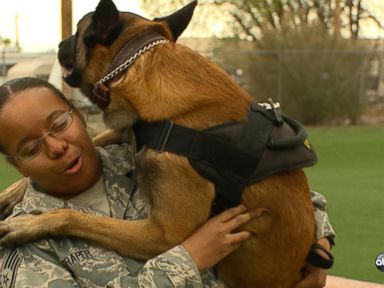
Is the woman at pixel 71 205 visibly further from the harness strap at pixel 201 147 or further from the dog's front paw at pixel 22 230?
the harness strap at pixel 201 147

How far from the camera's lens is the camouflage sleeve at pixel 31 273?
7.92 feet

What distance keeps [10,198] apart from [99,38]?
0.76 m

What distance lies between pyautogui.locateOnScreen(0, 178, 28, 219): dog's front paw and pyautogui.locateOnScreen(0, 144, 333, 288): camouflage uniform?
25 cm

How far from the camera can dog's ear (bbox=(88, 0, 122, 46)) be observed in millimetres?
2891

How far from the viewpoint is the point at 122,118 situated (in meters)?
2.87

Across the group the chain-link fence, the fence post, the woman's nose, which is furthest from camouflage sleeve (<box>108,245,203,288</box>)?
the fence post

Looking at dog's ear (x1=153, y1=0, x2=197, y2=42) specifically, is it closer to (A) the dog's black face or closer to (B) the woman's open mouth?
(A) the dog's black face

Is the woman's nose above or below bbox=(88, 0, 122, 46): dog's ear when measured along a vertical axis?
below

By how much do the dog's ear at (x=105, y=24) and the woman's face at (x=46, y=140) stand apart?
0.36 meters

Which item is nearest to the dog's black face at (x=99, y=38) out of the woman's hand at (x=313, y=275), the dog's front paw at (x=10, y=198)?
the dog's front paw at (x=10, y=198)

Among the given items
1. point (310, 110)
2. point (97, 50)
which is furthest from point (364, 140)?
point (97, 50)

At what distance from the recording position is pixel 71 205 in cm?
284

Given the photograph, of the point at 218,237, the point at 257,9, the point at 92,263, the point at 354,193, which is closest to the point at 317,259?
the point at 218,237

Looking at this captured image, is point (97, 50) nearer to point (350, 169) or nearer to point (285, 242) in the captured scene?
point (285, 242)
